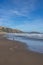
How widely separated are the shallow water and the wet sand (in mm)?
47

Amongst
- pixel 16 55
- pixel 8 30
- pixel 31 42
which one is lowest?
pixel 16 55

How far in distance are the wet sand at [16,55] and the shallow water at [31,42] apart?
47 mm

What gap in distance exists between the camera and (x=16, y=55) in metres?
1.48

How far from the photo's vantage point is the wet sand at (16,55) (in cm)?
144

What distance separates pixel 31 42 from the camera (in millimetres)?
1536

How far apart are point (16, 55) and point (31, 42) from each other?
0.24 metres

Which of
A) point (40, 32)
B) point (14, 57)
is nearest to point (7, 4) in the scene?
point (40, 32)

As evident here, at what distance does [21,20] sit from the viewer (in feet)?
4.92

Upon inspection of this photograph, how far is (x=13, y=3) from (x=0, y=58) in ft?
2.23

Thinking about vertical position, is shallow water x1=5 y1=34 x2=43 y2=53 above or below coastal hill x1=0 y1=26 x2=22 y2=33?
below

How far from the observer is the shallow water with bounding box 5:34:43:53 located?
1.48 meters

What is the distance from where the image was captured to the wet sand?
1441 mm

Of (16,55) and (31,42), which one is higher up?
(31,42)

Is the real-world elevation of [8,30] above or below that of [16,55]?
above
